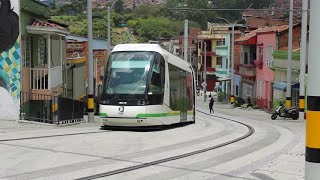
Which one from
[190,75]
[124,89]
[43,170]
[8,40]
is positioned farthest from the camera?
[190,75]

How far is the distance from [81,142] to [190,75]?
538 inches

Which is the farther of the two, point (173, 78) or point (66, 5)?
point (66, 5)

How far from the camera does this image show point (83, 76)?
45969 mm

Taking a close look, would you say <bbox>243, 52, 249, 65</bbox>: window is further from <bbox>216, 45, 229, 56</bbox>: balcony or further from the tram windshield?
the tram windshield

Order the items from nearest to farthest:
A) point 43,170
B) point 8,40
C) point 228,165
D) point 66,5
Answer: point 43,170, point 228,165, point 8,40, point 66,5

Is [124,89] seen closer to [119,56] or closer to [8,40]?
[119,56]

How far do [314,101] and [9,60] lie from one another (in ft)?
59.0

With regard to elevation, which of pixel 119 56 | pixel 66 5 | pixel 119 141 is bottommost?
pixel 119 141

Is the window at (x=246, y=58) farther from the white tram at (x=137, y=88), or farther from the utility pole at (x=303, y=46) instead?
the white tram at (x=137, y=88)

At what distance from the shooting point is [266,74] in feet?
178

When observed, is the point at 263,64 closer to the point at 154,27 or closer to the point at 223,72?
the point at 223,72

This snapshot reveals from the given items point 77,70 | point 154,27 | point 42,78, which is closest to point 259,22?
point 77,70

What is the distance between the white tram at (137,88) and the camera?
1889 cm

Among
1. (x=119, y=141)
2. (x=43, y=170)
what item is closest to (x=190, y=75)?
(x=119, y=141)
